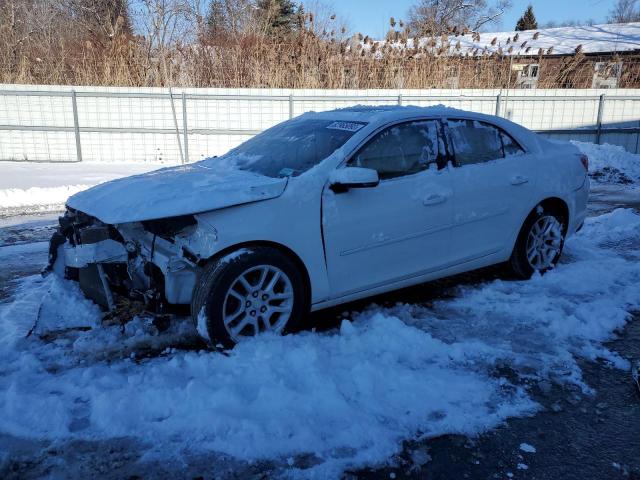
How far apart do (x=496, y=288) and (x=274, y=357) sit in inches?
93.5

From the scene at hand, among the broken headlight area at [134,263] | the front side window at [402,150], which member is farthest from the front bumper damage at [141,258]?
the front side window at [402,150]

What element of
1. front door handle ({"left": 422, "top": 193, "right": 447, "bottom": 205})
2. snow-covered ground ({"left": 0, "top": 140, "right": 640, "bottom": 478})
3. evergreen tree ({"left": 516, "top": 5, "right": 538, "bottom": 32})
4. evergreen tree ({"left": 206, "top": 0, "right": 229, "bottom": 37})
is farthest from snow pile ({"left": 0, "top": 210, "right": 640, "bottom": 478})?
evergreen tree ({"left": 516, "top": 5, "right": 538, "bottom": 32})

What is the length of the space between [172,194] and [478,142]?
8.67 feet

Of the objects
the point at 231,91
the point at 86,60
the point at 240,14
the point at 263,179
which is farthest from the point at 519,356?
the point at 240,14

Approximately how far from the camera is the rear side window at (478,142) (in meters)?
4.41

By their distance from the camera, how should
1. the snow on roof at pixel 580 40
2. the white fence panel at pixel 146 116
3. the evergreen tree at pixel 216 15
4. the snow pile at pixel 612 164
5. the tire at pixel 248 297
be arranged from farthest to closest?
the snow on roof at pixel 580 40 → the evergreen tree at pixel 216 15 → the white fence panel at pixel 146 116 → the snow pile at pixel 612 164 → the tire at pixel 248 297

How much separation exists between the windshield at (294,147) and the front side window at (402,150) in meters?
0.20

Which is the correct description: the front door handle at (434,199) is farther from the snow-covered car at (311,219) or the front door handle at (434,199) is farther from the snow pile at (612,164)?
the snow pile at (612,164)

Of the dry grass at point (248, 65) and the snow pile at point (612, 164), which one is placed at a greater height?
the dry grass at point (248, 65)

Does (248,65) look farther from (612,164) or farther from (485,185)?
(485,185)

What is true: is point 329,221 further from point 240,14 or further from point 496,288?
point 240,14

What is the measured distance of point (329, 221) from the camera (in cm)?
363

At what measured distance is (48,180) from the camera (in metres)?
10.8

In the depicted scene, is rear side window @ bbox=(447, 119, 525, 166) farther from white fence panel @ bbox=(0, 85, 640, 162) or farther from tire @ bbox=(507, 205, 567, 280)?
white fence panel @ bbox=(0, 85, 640, 162)
